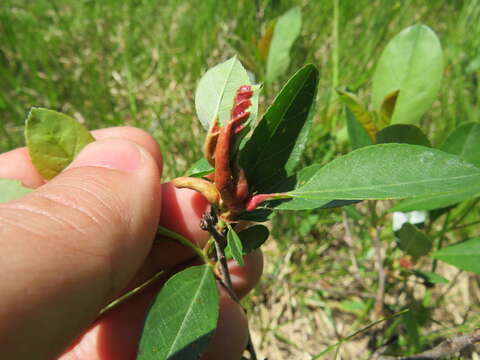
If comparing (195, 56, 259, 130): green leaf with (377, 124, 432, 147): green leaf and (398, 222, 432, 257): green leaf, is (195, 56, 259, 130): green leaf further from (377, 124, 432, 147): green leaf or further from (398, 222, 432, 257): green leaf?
(398, 222, 432, 257): green leaf

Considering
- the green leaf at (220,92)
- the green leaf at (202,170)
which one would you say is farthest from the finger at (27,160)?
the green leaf at (220,92)

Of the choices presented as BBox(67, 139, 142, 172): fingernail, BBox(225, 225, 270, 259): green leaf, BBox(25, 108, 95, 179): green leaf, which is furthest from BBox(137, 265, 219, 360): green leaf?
BBox(25, 108, 95, 179): green leaf

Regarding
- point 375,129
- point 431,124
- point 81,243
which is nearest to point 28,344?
point 81,243

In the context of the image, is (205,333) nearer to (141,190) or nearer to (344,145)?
(141,190)

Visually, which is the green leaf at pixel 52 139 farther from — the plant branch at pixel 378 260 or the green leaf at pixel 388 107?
the plant branch at pixel 378 260

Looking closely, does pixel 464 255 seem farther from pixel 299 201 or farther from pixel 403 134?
pixel 299 201

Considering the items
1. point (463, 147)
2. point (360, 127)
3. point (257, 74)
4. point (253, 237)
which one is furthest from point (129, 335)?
point (257, 74)
